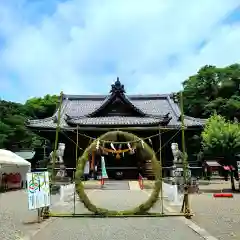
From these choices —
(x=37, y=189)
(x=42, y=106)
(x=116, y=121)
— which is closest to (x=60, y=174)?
(x=116, y=121)

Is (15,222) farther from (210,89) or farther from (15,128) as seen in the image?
(210,89)

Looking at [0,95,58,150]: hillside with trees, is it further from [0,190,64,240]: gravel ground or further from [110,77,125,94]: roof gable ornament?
[0,190,64,240]: gravel ground

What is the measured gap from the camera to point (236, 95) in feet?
170

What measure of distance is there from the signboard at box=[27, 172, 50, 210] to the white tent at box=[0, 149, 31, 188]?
1158 centimetres

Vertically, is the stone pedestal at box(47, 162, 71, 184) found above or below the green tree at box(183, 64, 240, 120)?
below

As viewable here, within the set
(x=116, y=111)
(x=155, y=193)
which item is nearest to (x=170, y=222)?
(x=155, y=193)

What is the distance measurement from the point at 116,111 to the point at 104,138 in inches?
876

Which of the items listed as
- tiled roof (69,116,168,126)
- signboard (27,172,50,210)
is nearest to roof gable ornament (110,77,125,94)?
tiled roof (69,116,168,126)

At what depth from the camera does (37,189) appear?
10.5m

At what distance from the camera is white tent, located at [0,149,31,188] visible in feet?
73.4

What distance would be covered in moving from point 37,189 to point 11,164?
44.2 ft

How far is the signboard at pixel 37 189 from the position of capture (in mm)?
10180

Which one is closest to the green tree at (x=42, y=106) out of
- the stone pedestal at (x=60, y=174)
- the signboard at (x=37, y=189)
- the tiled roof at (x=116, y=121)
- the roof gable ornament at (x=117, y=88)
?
the roof gable ornament at (x=117, y=88)

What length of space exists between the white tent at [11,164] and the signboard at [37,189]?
11582mm
